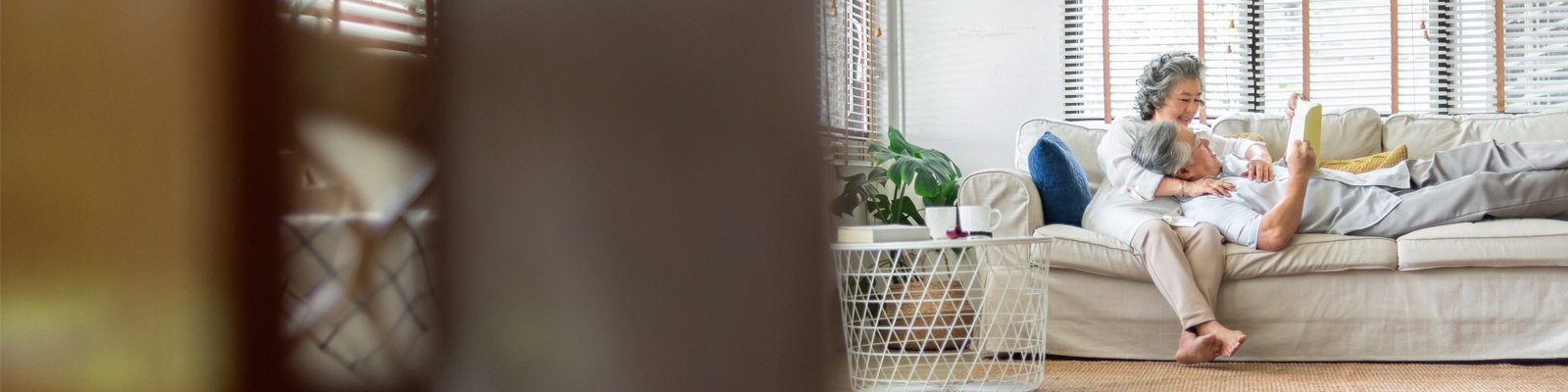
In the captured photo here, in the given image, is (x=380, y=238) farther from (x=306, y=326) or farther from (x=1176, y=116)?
(x=1176, y=116)

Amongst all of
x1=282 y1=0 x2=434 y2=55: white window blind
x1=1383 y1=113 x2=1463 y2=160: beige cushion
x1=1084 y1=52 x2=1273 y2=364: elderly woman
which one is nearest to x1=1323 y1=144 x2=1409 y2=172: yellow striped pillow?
x1=1383 y1=113 x2=1463 y2=160: beige cushion

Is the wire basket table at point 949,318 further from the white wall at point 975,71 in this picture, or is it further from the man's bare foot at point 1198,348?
the white wall at point 975,71

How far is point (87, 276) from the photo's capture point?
135 millimetres

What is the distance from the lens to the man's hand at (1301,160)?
2.99 meters

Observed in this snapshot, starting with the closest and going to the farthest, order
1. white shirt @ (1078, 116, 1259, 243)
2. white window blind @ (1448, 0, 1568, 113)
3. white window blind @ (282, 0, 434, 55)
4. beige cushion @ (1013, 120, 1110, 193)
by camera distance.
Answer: white window blind @ (282, 0, 434, 55)
white shirt @ (1078, 116, 1259, 243)
beige cushion @ (1013, 120, 1110, 193)
white window blind @ (1448, 0, 1568, 113)

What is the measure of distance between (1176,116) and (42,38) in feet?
12.0

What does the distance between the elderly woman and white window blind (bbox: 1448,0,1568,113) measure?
82.6 inches

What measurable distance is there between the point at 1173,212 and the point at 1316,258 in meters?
0.43

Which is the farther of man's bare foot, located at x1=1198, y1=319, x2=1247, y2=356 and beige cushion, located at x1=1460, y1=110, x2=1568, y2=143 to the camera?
beige cushion, located at x1=1460, y1=110, x2=1568, y2=143

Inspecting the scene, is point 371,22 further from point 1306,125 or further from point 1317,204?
point 1317,204

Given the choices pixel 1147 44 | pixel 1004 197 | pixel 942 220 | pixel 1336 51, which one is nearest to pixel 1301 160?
pixel 1004 197

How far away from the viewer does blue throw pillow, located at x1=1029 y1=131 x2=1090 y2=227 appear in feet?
10.9

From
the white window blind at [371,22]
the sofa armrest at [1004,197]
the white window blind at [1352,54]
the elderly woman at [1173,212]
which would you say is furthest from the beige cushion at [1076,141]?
the white window blind at [371,22]

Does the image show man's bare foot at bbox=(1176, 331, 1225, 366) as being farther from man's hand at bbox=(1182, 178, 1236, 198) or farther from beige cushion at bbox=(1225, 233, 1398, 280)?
man's hand at bbox=(1182, 178, 1236, 198)
